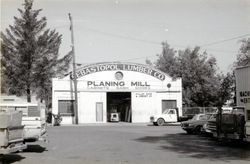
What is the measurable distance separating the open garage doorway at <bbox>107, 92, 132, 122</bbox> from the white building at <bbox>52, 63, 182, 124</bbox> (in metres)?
0.36

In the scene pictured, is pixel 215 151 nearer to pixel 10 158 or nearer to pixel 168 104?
pixel 10 158

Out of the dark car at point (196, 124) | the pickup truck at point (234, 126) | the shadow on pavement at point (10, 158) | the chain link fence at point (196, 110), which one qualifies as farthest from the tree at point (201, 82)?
the shadow on pavement at point (10, 158)

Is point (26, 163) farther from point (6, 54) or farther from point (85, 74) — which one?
point (6, 54)

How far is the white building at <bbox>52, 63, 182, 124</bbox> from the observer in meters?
47.1

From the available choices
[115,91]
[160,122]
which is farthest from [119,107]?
[160,122]

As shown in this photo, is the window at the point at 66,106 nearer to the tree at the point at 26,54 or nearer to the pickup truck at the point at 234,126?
the tree at the point at 26,54

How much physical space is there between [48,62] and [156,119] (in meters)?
22.1

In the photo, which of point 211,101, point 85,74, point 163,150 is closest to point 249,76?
point 163,150

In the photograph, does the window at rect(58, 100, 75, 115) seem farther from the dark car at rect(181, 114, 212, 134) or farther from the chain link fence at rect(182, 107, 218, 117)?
the dark car at rect(181, 114, 212, 134)

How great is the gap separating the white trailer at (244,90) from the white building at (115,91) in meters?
28.7

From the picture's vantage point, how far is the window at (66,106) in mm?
46875

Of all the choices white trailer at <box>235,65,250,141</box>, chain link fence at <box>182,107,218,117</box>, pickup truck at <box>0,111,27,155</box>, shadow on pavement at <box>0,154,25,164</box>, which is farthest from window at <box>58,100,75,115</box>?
pickup truck at <box>0,111,27,155</box>

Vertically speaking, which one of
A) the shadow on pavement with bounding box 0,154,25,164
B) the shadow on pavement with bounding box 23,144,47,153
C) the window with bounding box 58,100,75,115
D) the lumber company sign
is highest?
the lumber company sign

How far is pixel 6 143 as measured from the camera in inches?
566
